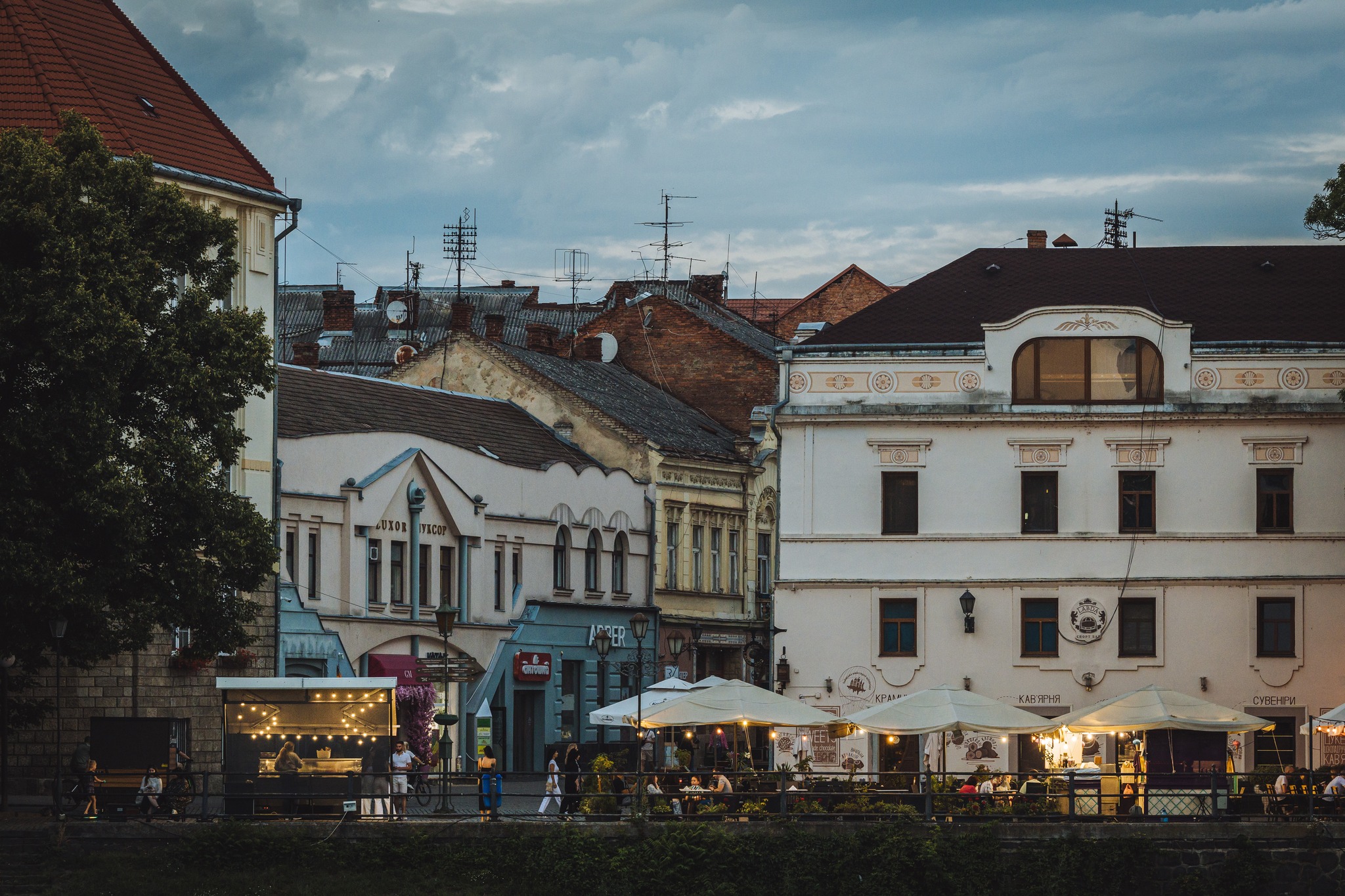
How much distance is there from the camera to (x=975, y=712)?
37438mm

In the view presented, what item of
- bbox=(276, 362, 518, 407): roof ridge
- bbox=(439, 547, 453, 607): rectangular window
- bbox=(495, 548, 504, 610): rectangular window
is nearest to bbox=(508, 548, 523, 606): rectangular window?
bbox=(495, 548, 504, 610): rectangular window

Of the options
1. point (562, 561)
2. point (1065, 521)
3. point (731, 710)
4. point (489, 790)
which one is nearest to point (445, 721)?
point (489, 790)

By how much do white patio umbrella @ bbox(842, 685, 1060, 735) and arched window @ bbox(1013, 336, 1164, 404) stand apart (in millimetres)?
10124

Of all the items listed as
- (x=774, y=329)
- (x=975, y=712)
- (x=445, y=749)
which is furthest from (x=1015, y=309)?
(x=774, y=329)

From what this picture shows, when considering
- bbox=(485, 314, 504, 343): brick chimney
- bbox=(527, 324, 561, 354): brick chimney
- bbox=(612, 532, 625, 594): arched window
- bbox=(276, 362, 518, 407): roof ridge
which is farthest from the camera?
bbox=(485, 314, 504, 343): brick chimney

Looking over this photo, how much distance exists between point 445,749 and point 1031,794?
404 inches

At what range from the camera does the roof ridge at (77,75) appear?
42969 millimetres

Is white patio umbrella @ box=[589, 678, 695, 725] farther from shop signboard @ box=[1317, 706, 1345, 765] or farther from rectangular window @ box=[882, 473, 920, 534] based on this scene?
shop signboard @ box=[1317, 706, 1345, 765]

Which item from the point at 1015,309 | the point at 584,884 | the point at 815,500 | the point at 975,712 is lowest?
the point at 584,884

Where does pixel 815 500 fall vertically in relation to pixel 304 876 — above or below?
above

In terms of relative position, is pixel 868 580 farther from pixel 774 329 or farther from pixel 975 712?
pixel 774 329

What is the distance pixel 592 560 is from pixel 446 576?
22.3 ft

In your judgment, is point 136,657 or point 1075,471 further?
point 1075,471

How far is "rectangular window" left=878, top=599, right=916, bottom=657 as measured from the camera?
46.5 m
